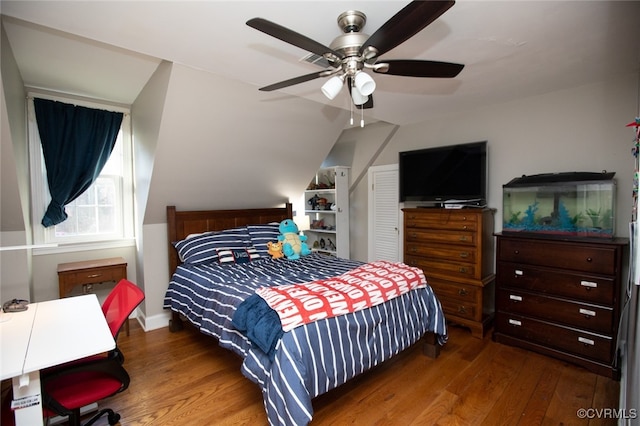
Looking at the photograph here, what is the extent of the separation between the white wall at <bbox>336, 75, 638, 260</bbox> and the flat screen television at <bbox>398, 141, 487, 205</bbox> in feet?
0.80

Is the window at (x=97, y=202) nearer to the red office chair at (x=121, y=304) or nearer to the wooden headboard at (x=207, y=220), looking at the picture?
the wooden headboard at (x=207, y=220)

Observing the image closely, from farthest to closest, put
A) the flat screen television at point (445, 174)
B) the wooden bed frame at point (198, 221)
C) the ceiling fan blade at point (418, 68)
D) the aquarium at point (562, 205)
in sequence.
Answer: the wooden bed frame at point (198, 221)
the flat screen television at point (445, 174)
the aquarium at point (562, 205)
the ceiling fan blade at point (418, 68)

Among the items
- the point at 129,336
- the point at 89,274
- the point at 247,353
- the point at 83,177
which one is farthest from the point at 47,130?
the point at 247,353

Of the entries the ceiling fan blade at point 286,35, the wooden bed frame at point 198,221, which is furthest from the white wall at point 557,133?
the ceiling fan blade at point 286,35

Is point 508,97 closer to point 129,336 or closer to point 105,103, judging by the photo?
point 105,103

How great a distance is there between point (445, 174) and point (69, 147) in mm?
4042

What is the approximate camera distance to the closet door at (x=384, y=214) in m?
4.33

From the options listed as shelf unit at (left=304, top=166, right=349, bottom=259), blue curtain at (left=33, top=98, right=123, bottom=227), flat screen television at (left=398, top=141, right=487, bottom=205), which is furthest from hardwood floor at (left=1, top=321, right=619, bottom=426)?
shelf unit at (left=304, top=166, right=349, bottom=259)

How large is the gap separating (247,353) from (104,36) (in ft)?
7.13

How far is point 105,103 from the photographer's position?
3422mm

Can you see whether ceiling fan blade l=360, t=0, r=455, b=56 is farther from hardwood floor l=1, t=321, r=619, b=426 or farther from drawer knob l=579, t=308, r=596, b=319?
drawer knob l=579, t=308, r=596, b=319

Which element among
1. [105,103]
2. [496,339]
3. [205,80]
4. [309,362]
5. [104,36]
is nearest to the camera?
[309,362]

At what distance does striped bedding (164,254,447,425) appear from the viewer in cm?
167

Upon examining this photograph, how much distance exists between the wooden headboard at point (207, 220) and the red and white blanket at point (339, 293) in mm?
1771
